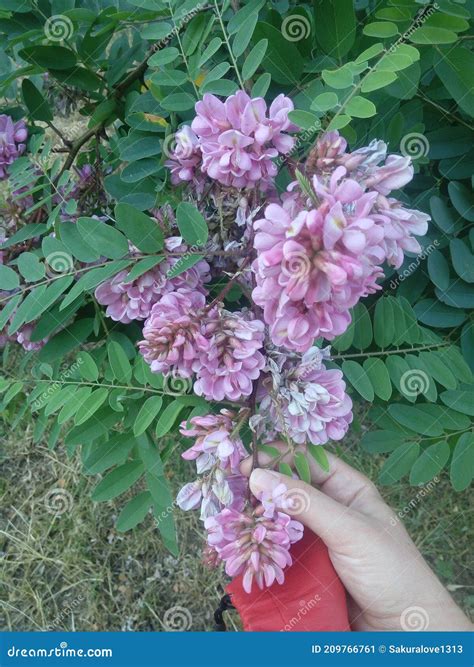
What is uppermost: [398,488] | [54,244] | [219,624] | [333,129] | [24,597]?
[333,129]

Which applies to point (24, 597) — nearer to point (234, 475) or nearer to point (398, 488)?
point (398, 488)

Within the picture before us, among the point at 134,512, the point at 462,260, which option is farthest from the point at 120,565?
the point at 462,260

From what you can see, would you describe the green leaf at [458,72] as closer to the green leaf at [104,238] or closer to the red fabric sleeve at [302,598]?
the green leaf at [104,238]

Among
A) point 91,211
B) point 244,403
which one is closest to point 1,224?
point 91,211

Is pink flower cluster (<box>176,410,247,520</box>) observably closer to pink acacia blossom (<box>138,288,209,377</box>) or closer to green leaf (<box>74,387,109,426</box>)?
pink acacia blossom (<box>138,288,209,377</box>)

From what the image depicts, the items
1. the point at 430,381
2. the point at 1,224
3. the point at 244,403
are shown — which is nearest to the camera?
the point at 244,403

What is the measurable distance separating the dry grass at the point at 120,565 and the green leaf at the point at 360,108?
106cm

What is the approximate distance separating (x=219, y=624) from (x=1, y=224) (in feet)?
2.29

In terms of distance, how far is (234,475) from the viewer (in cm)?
76

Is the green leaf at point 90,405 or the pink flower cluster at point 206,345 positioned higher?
the pink flower cluster at point 206,345

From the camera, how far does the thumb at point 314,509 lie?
2.41 feet

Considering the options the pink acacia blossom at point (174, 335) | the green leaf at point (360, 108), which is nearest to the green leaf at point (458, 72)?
the green leaf at point (360, 108)

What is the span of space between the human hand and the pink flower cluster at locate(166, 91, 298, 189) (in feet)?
1.15

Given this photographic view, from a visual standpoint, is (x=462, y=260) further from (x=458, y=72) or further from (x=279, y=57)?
(x=279, y=57)
